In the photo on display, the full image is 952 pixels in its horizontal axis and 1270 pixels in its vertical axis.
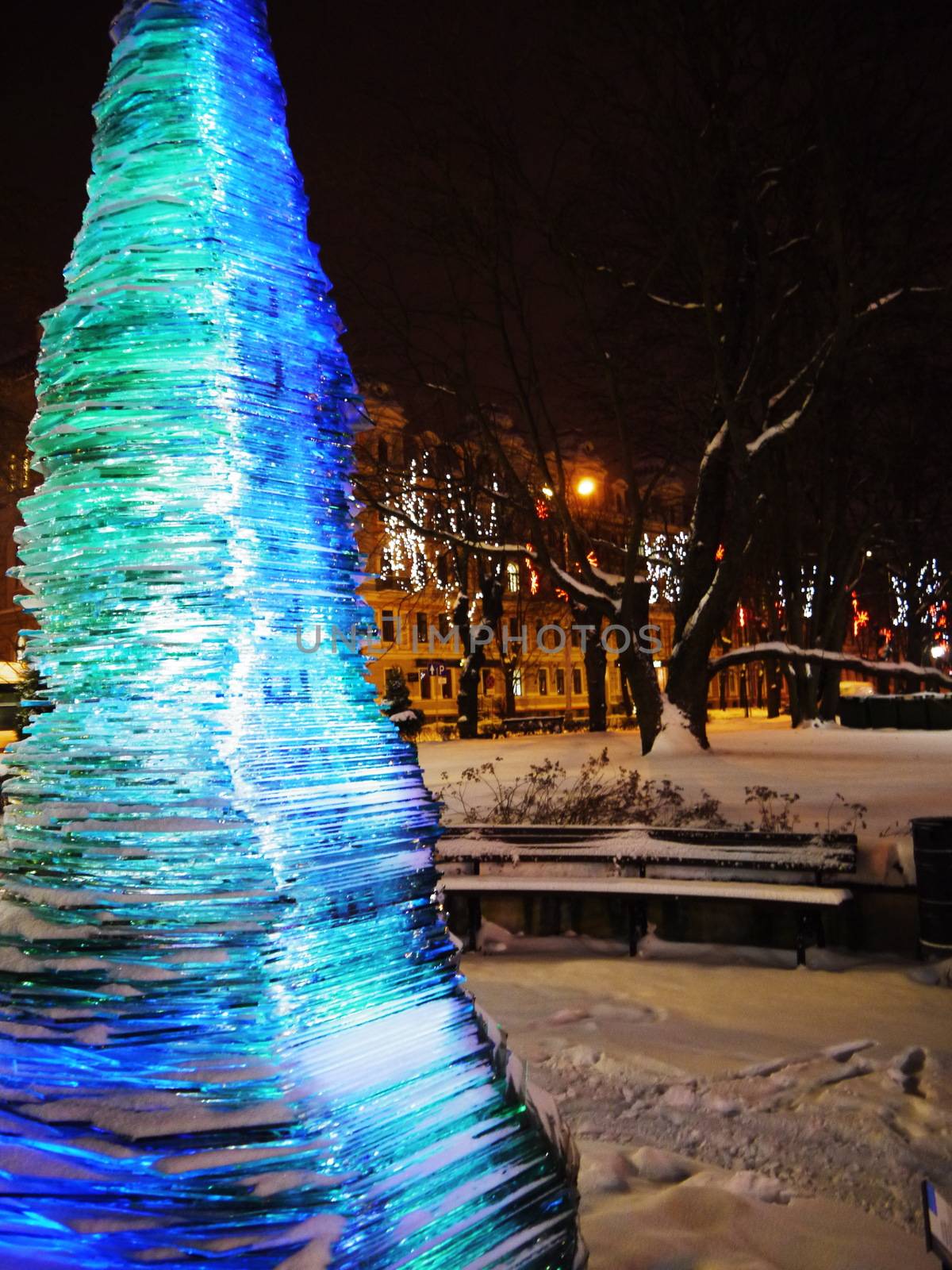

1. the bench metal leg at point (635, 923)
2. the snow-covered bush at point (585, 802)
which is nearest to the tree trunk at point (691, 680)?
the snow-covered bush at point (585, 802)

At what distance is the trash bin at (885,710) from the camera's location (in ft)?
90.8

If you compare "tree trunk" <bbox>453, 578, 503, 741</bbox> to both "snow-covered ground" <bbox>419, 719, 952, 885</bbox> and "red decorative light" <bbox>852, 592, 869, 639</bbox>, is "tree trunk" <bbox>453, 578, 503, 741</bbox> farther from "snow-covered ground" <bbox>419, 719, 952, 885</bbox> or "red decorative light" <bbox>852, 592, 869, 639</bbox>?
"red decorative light" <bbox>852, 592, 869, 639</bbox>

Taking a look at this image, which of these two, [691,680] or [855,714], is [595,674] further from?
[691,680]

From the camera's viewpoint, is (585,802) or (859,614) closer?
(585,802)

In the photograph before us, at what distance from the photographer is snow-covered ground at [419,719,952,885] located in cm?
920

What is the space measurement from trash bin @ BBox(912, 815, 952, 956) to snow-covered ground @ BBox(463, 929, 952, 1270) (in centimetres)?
28

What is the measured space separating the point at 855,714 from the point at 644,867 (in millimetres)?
22166

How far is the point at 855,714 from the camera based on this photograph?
27969mm

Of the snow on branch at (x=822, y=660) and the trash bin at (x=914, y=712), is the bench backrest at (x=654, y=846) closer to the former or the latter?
the snow on branch at (x=822, y=660)

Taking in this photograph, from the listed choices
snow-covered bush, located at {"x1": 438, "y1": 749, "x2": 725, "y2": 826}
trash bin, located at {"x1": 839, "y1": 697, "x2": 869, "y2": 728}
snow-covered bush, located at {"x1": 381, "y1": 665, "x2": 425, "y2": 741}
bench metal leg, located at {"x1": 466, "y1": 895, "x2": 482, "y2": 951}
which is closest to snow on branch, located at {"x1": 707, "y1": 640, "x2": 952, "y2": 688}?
snow-covered bush, located at {"x1": 438, "y1": 749, "x2": 725, "y2": 826}

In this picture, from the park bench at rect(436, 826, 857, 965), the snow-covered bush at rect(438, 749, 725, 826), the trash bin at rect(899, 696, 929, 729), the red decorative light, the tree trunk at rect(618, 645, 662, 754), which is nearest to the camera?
the park bench at rect(436, 826, 857, 965)

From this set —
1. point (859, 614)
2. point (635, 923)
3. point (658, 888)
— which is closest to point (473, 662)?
point (635, 923)

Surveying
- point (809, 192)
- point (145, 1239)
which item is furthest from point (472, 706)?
point (145, 1239)

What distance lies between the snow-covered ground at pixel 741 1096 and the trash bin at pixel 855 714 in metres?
22.6
